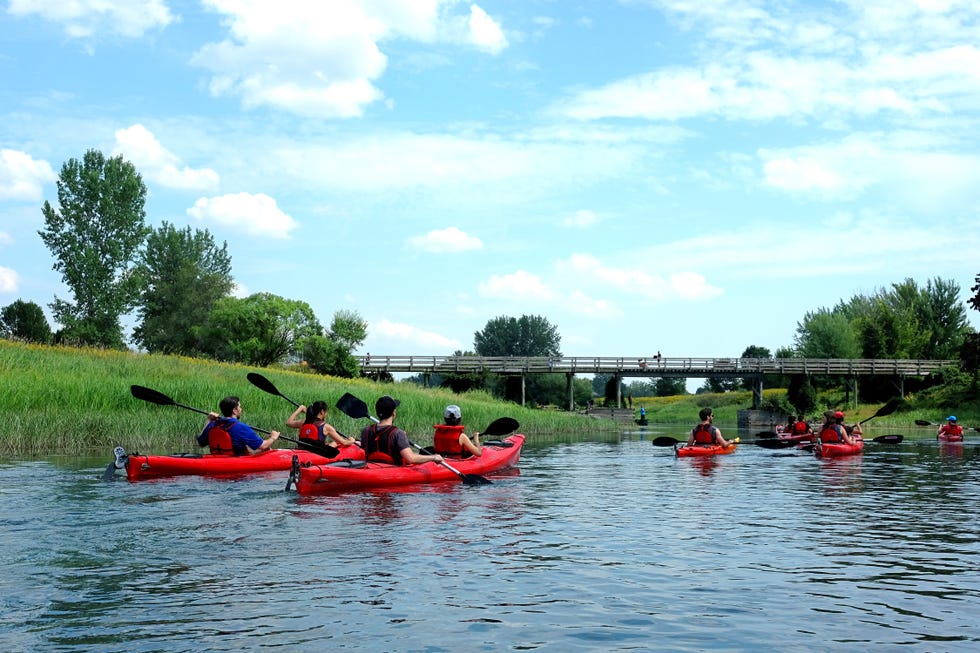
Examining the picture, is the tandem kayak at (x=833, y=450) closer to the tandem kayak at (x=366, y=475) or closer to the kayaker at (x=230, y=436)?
the tandem kayak at (x=366, y=475)

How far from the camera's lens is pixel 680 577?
24.4ft

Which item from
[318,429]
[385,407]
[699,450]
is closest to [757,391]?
[699,450]

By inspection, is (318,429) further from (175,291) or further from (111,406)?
(175,291)

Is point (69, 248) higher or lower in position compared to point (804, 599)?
higher

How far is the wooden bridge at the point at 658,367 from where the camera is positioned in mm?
58938

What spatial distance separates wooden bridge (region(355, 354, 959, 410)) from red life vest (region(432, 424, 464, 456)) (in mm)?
43299

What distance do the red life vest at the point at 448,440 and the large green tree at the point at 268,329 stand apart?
46.4 metres

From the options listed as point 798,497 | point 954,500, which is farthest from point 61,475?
point 954,500

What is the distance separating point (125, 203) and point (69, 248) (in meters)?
4.66

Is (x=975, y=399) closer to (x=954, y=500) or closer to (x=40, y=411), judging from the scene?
(x=954, y=500)

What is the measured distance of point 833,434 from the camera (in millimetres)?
21531

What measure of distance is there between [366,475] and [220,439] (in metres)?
3.40

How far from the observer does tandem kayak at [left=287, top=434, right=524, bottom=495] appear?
1202cm

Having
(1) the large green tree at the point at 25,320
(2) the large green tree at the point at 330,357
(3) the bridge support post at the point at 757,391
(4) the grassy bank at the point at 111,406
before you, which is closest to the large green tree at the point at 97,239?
(1) the large green tree at the point at 25,320
